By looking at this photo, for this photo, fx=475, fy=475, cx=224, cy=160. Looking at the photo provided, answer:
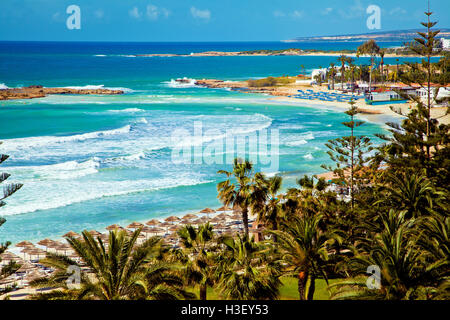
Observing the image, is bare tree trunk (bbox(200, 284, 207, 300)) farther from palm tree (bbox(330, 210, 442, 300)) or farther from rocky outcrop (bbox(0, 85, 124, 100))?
rocky outcrop (bbox(0, 85, 124, 100))

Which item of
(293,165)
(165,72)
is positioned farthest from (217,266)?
(165,72)

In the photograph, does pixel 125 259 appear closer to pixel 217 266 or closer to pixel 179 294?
pixel 179 294

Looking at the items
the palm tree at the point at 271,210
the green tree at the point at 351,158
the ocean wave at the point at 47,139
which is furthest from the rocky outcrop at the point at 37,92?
the palm tree at the point at 271,210

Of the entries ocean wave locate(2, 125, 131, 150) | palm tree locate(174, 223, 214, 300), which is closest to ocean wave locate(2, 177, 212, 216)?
ocean wave locate(2, 125, 131, 150)

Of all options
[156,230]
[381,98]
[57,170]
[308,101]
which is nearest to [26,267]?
[156,230]

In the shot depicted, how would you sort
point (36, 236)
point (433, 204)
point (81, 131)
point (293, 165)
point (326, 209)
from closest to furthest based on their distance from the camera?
point (433, 204) → point (326, 209) → point (36, 236) → point (293, 165) → point (81, 131)

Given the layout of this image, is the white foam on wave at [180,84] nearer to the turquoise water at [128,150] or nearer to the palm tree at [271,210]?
the turquoise water at [128,150]
